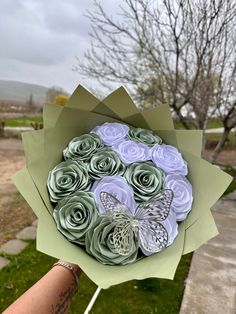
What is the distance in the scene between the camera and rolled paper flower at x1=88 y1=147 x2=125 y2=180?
90cm

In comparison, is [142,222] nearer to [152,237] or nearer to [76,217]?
[152,237]

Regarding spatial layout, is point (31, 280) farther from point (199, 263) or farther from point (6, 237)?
point (199, 263)

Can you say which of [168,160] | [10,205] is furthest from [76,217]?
[10,205]

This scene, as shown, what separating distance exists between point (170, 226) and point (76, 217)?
0.26 metres

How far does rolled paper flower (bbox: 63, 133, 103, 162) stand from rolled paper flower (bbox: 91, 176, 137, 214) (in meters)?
0.11

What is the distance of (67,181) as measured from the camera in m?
0.88

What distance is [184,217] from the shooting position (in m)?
0.92

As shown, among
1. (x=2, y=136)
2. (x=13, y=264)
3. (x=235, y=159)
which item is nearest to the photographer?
(x=13, y=264)

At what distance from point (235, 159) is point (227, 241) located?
21.3 ft

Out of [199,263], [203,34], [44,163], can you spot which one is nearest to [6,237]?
[199,263]

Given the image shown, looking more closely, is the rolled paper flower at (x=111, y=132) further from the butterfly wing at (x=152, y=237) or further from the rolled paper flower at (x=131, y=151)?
the butterfly wing at (x=152, y=237)

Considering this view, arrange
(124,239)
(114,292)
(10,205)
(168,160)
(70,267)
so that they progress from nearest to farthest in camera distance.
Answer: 1. (124,239)
2. (168,160)
3. (70,267)
4. (114,292)
5. (10,205)

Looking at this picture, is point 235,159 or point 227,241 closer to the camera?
point 227,241

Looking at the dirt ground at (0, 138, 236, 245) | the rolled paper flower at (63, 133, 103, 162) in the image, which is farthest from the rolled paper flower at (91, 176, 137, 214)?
the dirt ground at (0, 138, 236, 245)
